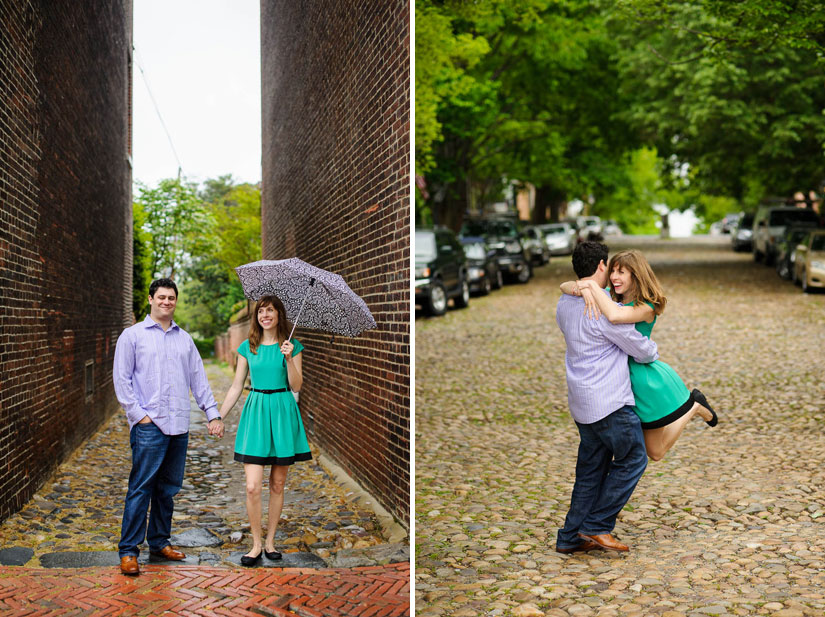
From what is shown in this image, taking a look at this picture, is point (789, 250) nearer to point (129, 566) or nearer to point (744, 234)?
point (744, 234)

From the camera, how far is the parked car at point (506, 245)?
26.3 meters

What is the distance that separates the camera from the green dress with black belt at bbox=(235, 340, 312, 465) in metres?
5.54

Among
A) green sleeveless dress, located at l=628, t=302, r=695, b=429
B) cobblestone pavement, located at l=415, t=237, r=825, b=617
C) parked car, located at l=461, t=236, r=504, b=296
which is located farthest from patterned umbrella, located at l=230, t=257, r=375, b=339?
parked car, located at l=461, t=236, r=504, b=296

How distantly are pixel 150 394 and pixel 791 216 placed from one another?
1152 inches

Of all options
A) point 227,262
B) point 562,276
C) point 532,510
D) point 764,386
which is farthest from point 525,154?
point 532,510

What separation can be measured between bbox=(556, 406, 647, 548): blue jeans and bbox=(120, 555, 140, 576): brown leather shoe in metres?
2.66

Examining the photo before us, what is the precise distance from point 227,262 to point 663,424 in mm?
5088

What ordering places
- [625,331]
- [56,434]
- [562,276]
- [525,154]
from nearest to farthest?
1. [625,331]
2. [56,434]
3. [562,276]
4. [525,154]

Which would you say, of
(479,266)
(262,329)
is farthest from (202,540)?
(479,266)

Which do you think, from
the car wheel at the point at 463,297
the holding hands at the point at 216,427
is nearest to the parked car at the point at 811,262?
the car wheel at the point at 463,297

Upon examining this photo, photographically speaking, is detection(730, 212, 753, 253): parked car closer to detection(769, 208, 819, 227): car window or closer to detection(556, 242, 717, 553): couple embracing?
detection(769, 208, 819, 227): car window

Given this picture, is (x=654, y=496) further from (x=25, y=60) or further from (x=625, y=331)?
(x=25, y=60)

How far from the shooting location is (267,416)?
5586mm

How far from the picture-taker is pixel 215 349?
8.00 meters
